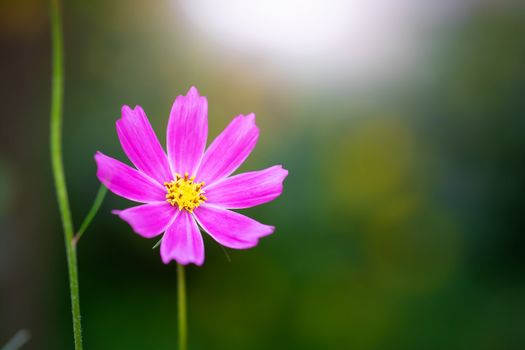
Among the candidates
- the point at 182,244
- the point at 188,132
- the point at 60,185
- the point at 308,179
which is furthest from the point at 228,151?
the point at 308,179

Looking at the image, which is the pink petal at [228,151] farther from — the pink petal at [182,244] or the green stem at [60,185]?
the green stem at [60,185]

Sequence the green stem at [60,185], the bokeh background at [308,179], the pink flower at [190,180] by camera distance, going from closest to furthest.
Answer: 1. the green stem at [60,185]
2. the pink flower at [190,180]
3. the bokeh background at [308,179]

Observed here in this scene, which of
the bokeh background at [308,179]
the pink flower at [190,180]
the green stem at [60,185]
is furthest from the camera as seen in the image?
the bokeh background at [308,179]

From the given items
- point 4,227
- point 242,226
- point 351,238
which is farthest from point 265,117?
point 242,226

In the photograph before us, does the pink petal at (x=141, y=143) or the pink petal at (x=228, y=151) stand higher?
the pink petal at (x=228, y=151)

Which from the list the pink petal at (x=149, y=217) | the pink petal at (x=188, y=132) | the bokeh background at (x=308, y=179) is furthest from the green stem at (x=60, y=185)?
the bokeh background at (x=308, y=179)

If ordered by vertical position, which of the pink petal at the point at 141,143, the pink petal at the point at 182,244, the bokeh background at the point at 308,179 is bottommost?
the pink petal at the point at 182,244
